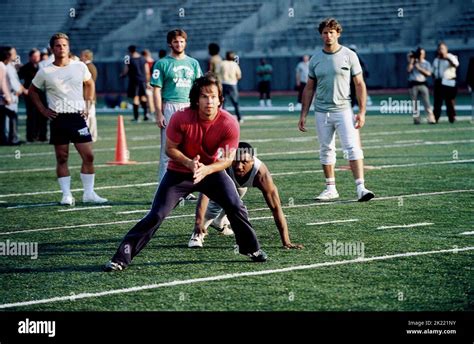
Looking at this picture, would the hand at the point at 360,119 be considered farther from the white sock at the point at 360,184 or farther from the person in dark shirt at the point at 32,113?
the person in dark shirt at the point at 32,113

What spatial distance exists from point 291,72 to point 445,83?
19904 millimetres

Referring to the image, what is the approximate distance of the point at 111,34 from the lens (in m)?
53.0

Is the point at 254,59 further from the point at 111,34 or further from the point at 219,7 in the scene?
the point at 111,34

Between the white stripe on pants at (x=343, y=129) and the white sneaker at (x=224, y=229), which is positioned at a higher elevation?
the white stripe on pants at (x=343, y=129)

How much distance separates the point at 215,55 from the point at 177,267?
17625 millimetres

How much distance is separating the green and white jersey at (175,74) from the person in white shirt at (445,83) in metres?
13.6

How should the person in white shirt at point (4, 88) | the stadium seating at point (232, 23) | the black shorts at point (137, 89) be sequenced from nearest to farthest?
the person in white shirt at point (4, 88) < the black shorts at point (137, 89) < the stadium seating at point (232, 23)

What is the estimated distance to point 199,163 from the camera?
8.43 meters

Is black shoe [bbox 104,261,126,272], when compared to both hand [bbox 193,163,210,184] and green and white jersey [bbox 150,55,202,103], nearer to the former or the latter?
hand [bbox 193,163,210,184]

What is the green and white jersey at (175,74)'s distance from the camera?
12.4 meters

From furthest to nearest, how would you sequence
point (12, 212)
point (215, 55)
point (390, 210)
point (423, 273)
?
point (215, 55) < point (12, 212) < point (390, 210) < point (423, 273)

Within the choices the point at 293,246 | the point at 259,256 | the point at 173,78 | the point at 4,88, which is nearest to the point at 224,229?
the point at 293,246

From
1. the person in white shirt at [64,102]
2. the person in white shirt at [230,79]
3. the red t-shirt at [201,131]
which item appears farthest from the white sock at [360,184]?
the person in white shirt at [230,79]

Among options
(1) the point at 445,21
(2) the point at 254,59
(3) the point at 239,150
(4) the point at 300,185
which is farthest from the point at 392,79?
(3) the point at 239,150
